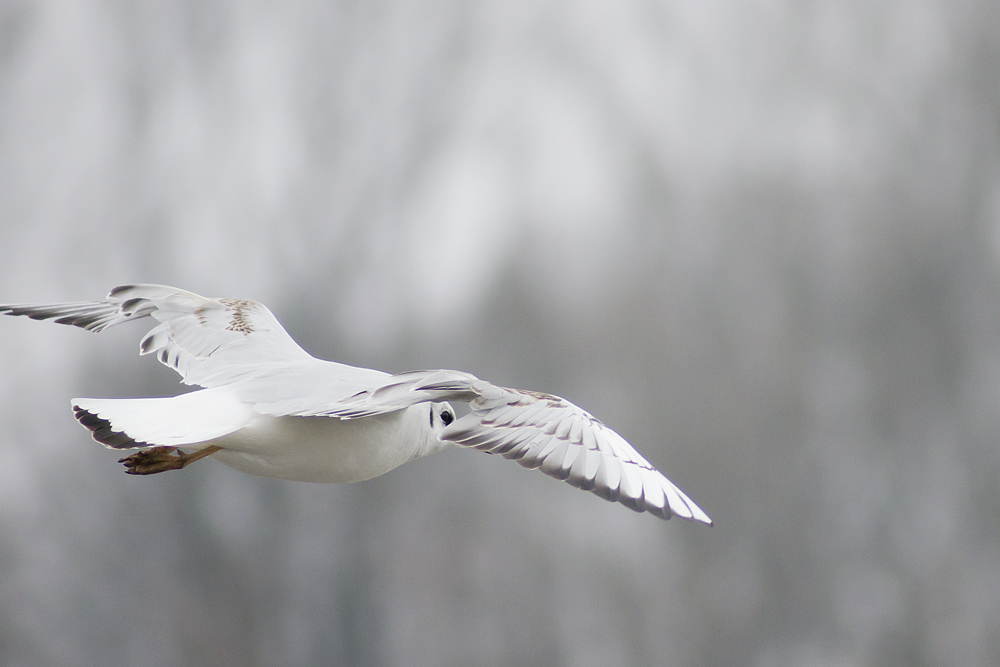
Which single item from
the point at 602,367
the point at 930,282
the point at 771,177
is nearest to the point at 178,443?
the point at 602,367

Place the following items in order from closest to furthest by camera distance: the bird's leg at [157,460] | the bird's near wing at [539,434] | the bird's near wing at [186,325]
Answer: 1. the bird's near wing at [539,434]
2. the bird's leg at [157,460]
3. the bird's near wing at [186,325]

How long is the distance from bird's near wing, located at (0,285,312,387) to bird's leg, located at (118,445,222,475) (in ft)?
0.29

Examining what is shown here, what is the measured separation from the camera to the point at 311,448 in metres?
0.60

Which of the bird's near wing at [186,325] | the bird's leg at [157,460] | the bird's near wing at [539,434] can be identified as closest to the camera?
the bird's near wing at [539,434]

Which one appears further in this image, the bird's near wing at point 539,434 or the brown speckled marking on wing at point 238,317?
the brown speckled marking on wing at point 238,317

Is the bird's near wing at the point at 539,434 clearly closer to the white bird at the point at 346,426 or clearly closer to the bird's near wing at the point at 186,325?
the white bird at the point at 346,426

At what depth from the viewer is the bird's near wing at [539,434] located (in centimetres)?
51

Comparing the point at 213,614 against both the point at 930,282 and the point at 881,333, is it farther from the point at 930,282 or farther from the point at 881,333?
the point at 930,282

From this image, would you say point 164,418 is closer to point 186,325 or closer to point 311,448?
point 311,448

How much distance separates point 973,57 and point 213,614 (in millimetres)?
2453

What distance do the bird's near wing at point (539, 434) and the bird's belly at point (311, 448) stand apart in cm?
5

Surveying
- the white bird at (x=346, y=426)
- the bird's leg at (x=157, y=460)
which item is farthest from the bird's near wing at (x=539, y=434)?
the bird's leg at (x=157, y=460)

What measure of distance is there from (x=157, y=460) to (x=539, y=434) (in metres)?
0.30

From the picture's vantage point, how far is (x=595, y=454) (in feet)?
1.79
